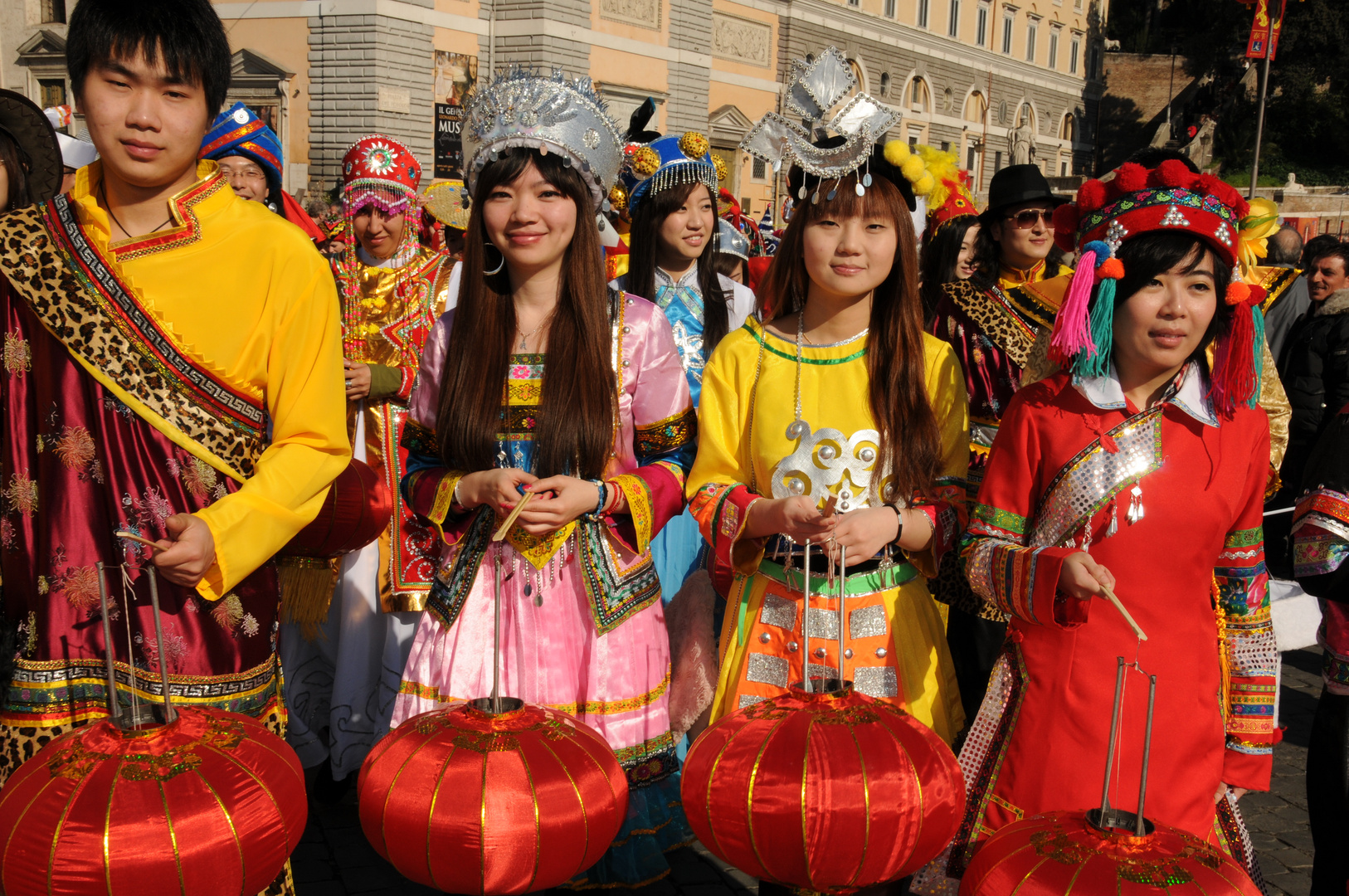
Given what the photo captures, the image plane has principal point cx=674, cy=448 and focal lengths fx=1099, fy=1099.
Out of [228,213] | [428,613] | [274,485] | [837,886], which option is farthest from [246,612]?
[837,886]

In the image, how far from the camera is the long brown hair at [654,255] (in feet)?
15.3

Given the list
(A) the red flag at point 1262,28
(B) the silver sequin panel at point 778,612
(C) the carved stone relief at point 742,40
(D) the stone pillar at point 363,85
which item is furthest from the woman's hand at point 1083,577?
(A) the red flag at point 1262,28

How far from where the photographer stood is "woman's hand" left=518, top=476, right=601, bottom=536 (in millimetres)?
2473

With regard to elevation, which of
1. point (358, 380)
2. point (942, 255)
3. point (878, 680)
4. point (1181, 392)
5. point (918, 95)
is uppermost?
point (918, 95)

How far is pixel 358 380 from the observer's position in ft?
13.5

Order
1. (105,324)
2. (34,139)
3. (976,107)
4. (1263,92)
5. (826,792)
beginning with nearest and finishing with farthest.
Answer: (826,792) < (105,324) < (34,139) < (1263,92) < (976,107)

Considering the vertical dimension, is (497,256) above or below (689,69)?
below

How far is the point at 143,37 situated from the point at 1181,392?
7.26 feet

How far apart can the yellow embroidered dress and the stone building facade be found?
13520 millimetres

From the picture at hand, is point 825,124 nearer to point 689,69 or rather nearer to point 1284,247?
point 1284,247

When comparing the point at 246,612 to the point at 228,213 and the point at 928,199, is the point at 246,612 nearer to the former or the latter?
the point at 228,213

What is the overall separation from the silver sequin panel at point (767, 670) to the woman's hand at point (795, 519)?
327mm

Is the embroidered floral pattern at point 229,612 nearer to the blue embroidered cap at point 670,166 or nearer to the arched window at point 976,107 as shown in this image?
the blue embroidered cap at point 670,166


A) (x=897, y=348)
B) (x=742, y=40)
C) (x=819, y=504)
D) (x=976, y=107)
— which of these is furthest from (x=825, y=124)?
(x=976, y=107)
